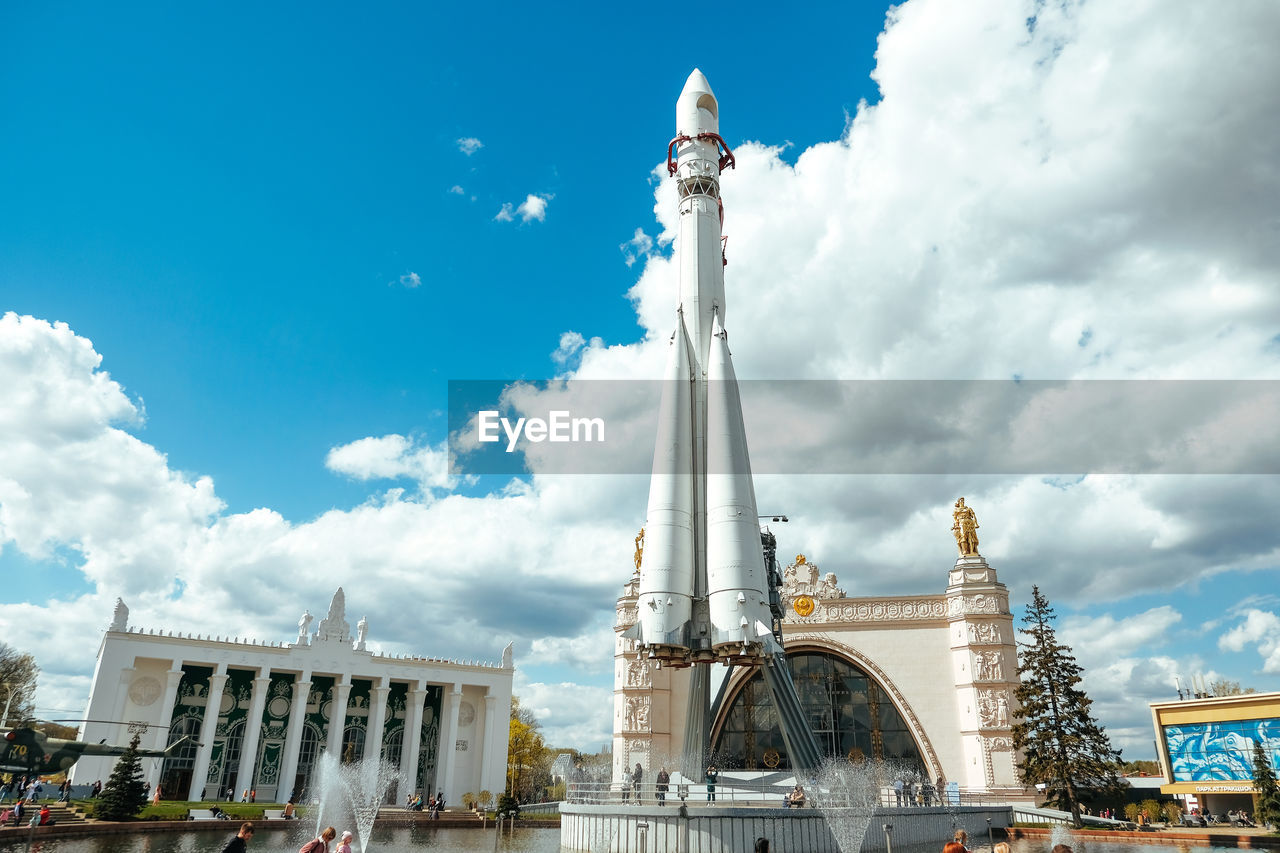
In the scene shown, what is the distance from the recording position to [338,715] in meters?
40.7

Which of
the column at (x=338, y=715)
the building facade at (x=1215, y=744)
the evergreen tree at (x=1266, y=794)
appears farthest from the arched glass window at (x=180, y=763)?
the building facade at (x=1215, y=744)

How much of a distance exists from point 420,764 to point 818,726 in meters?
22.7

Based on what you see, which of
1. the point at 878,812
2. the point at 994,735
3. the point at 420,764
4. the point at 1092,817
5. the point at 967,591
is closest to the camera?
the point at 878,812

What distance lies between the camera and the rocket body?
71.8ft

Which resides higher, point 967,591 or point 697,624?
point 967,591

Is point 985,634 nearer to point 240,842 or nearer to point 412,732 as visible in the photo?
point 412,732

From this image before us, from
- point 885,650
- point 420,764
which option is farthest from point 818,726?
point 420,764

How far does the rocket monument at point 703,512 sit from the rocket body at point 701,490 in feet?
0.12

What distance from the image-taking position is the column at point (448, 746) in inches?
1705

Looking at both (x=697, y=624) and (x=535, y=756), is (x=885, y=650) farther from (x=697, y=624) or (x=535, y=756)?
(x=535, y=756)

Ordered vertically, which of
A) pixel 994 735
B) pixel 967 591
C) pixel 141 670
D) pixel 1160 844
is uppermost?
pixel 967 591

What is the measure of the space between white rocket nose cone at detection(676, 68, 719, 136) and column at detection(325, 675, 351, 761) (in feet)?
106

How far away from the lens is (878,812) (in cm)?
2147

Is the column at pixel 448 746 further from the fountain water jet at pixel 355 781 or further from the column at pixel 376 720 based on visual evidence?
the column at pixel 376 720
